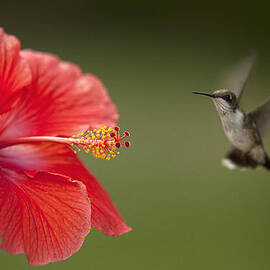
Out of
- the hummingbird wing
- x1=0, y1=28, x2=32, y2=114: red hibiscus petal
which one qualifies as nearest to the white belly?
the hummingbird wing

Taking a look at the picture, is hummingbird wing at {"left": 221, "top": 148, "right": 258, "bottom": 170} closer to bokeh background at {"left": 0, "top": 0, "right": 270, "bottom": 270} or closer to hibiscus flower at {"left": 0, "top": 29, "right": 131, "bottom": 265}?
bokeh background at {"left": 0, "top": 0, "right": 270, "bottom": 270}

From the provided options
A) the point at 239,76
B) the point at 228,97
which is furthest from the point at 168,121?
the point at 228,97

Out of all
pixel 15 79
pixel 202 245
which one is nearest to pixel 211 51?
pixel 202 245

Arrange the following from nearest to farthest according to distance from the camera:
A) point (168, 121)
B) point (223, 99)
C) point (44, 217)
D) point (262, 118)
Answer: point (44, 217) < point (223, 99) < point (262, 118) < point (168, 121)

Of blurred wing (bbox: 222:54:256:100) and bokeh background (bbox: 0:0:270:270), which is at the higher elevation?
blurred wing (bbox: 222:54:256:100)

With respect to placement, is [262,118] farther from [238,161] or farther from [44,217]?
[44,217]

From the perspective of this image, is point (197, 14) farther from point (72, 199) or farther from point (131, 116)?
point (72, 199)
